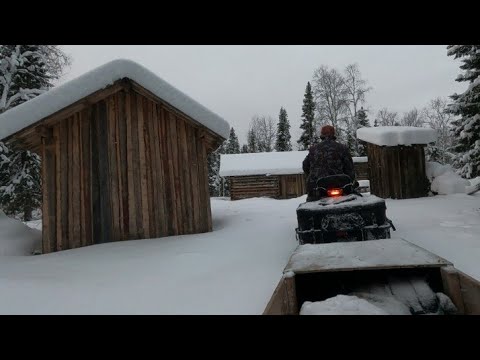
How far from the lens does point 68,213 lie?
268 inches

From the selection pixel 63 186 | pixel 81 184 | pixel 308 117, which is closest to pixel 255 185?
pixel 308 117

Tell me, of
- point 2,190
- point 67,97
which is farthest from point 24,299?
point 2,190

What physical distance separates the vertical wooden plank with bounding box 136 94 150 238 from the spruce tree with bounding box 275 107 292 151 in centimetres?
4092

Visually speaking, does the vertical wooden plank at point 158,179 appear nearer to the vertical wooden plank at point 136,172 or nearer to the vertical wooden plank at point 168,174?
the vertical wooden plank at point 168,174

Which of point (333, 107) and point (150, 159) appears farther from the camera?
point (333, 107)

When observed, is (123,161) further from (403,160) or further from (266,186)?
(266,186)

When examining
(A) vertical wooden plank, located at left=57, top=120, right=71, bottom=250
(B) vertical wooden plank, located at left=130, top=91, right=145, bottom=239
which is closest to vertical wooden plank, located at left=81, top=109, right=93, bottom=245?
(A) vertical wooden plank, located at left=57, top=120, right=71, bottom=250

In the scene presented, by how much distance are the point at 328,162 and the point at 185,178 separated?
10.9 feet

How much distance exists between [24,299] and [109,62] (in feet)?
16.4

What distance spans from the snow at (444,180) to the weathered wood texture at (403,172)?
30cm

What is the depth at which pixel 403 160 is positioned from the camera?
12281 millimetres

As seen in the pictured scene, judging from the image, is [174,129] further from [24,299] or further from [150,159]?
[24,299]

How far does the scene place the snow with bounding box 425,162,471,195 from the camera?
1148cm
